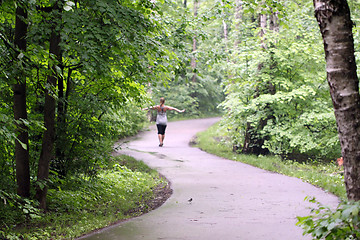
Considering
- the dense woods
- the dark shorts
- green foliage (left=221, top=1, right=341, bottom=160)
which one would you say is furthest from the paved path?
the dark shorts

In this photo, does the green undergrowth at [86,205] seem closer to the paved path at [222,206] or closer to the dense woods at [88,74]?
the dense woods at [88,74]

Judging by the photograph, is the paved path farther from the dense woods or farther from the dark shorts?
the dark shorts

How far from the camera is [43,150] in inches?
271

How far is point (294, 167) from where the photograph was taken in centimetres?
1311

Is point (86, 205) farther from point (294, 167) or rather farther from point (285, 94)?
point (285, 94)

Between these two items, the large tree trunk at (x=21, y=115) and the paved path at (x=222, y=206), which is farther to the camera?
the large tree trunk at (x=21, y=115)

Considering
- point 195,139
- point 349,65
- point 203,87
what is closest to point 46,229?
point 349,65

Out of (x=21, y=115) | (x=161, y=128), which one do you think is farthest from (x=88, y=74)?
(x=161, y=128)

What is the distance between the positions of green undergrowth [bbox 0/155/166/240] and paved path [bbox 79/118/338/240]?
1.56 feet

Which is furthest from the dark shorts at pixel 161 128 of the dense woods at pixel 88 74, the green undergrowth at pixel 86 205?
A: the green undergrowth at pixel 86 205

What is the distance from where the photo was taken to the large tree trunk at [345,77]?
3.76m

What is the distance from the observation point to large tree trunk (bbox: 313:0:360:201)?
12.3 ft

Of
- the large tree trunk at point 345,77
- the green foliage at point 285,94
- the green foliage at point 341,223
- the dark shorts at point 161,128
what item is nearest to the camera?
the green foliage at point 341,223

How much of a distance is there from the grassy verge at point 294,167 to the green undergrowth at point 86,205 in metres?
3.80
